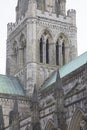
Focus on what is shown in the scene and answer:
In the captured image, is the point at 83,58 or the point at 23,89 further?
the point at 23,89

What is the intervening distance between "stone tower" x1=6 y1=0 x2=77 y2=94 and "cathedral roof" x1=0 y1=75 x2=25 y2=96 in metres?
0.86

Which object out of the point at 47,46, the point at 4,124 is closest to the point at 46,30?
the point at 47,46

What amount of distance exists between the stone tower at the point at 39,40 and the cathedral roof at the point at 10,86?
86 cm

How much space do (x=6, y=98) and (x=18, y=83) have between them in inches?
208

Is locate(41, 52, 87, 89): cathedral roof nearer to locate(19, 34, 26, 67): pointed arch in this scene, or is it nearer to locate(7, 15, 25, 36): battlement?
locate(19, 34, 26, 67): pointed arch

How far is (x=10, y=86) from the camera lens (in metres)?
54.0

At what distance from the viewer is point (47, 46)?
183 ft

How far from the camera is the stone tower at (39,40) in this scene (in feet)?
175

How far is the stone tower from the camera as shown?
175ft

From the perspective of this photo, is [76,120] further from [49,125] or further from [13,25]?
[13,25]

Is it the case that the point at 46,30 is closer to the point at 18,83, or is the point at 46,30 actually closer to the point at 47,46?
the point at 47,46

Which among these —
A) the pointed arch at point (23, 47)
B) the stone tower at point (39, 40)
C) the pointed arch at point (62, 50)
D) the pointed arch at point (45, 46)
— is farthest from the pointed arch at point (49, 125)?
the pointed arch at point (23, 47)

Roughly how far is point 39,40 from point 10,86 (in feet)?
24.1

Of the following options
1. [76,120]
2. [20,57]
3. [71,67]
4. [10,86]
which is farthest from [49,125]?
[20,57]
